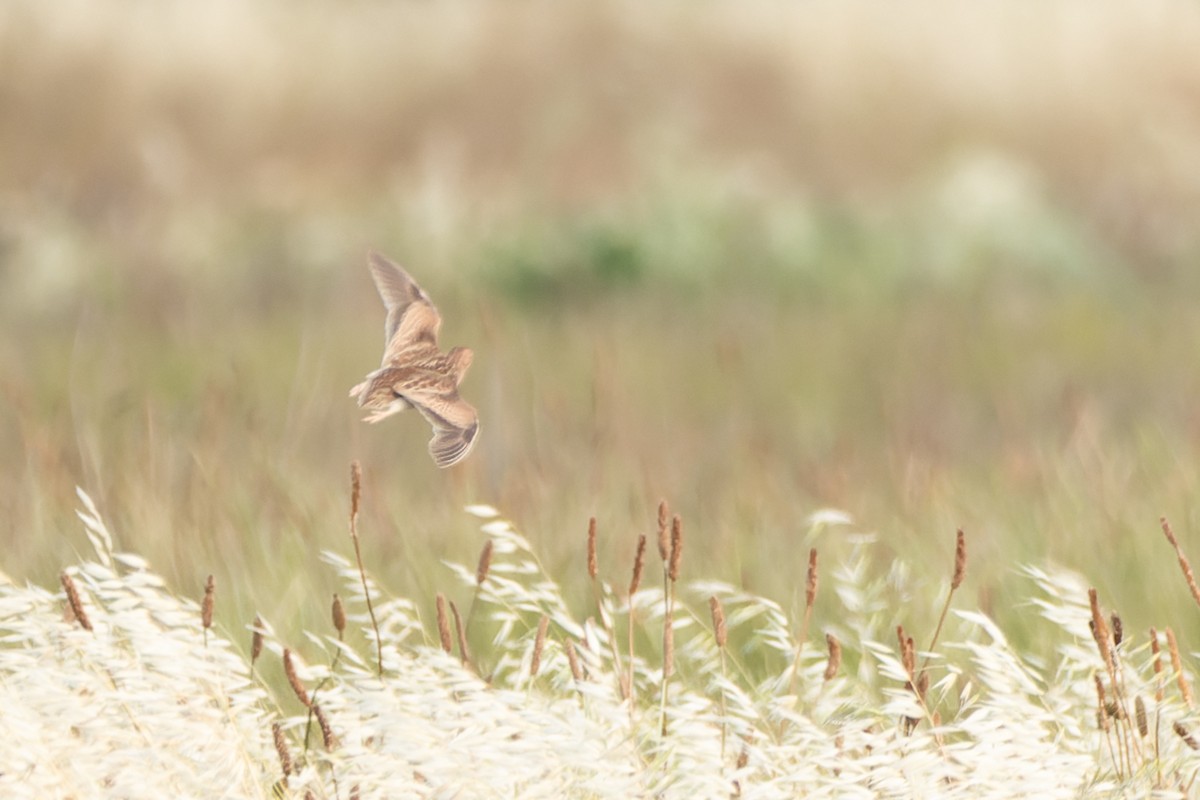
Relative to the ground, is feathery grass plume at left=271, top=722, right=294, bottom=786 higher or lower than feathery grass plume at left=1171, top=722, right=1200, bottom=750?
lower

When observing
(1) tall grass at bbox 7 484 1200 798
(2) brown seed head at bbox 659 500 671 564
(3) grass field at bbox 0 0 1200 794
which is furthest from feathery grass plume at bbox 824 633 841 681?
(3) grass field at bbox 0 0 1200 794

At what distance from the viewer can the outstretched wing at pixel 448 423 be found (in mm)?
1192

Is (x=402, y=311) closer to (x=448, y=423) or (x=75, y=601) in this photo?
(x=448, y=423)

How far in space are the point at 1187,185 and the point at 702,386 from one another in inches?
173

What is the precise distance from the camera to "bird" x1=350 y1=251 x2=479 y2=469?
119cm

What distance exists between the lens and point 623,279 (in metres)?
7.61

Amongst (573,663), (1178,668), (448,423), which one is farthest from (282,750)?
(1178,668)

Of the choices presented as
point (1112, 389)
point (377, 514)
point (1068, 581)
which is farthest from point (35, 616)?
point (1112, 389)

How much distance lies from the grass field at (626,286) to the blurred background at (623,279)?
0.8 inches

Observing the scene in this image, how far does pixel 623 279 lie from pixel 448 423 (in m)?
6.41

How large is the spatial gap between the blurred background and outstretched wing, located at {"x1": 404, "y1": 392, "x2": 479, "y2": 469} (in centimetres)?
119

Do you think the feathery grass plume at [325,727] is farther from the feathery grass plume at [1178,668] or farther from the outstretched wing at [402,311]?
the feathery grass plume at [1178,668]

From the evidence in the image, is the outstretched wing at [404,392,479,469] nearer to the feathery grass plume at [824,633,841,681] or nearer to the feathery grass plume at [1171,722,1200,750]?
the feathery grass plume at [824,633,841,681]

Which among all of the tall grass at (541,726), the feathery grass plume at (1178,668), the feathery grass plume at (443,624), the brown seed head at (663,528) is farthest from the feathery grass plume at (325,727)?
the feathery grass plume at (1178,668)
